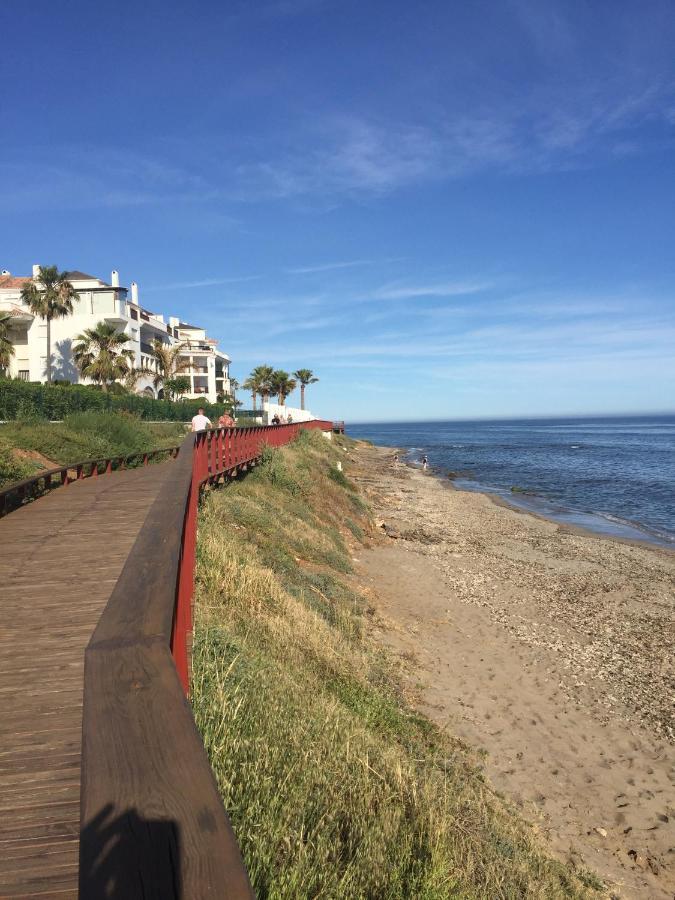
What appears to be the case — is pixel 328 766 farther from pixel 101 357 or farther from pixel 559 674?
pixel 101 357

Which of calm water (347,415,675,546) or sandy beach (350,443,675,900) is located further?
calm water (347,415,675,546)

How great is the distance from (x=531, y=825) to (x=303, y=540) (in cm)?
862

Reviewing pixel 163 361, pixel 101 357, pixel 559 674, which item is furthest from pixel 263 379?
pixel 559 674

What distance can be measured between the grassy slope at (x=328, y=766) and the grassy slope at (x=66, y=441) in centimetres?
615

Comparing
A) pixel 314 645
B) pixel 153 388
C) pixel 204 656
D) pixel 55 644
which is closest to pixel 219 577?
pixel 314 645

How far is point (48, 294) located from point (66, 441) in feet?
104

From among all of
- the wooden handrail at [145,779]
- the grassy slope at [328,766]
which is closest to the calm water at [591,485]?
the grassy slope at [328,766]

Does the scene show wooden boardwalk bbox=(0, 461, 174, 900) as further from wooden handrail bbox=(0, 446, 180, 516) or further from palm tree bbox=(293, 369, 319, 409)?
palm tree bbox=(293, 369, 319, 409)

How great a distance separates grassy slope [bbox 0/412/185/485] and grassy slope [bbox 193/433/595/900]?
6.15m

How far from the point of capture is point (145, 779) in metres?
1.22

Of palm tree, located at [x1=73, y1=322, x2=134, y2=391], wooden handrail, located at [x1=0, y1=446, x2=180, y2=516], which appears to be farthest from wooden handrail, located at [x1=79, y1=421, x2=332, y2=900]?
palm tree, located at [x1=73, y1=322, x2=134, y2=391]

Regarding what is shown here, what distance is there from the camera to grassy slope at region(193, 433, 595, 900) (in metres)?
3.22

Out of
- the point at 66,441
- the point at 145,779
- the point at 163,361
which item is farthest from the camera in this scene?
the point at 163,361

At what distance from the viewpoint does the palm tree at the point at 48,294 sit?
147 feet
